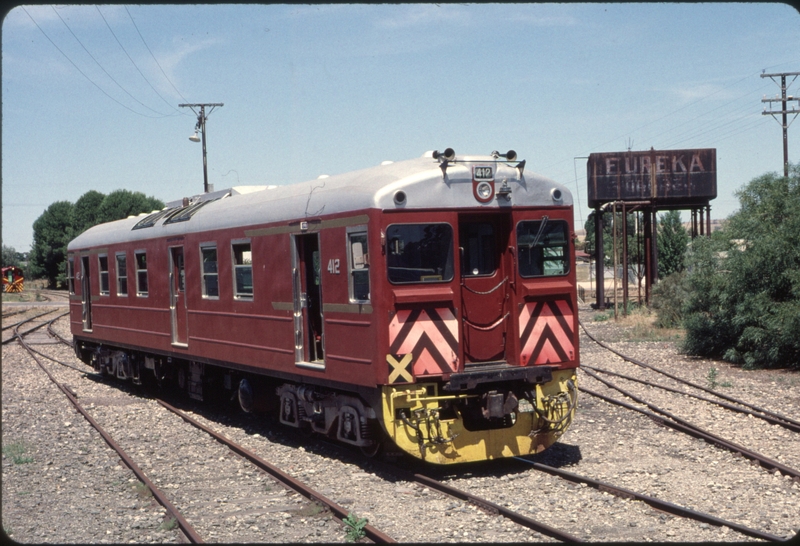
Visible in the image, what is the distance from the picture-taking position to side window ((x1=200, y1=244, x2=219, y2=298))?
1227 centimetres

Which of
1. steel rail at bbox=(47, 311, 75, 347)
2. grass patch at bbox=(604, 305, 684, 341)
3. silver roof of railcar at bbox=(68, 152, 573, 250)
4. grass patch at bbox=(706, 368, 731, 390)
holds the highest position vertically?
silver roof of railcar at bbox=(68, 152, 573, 250)

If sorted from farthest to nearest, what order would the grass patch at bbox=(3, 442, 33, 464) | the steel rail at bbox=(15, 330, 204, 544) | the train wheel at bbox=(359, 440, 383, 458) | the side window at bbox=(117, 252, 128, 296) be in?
1. the side window at bbox=(117, 252, 128, 296)
2. the grass patch at bbox=(3, 442, 33, 464)
3. the train wheel at bbox=(359, 440, 383, 458)
4. the steel rail at bbox=(15, 330, 204, 544)

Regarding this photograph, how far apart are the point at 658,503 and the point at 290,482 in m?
3.49

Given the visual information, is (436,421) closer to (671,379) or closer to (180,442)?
(180,442)

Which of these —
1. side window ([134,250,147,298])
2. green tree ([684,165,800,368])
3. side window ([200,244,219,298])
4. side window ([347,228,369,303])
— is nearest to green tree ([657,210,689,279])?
green tree ([684,165,800,368])

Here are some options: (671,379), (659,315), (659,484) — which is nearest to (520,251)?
(659,484)

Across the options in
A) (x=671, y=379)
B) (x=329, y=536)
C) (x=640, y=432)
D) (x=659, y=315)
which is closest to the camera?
(x=329, y=536)

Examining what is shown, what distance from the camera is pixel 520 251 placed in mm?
9047

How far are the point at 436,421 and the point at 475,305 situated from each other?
1325 mm

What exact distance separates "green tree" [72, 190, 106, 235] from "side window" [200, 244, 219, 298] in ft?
235

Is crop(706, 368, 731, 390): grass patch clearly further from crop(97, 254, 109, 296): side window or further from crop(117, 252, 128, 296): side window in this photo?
crop(97, 254, 109, 296): side window

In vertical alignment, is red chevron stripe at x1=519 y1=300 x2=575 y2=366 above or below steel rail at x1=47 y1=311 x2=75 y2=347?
above

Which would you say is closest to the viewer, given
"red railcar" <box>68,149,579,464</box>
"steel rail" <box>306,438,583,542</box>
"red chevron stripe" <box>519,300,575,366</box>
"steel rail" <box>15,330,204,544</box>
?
"steel rail" <box>306,438,583,542</box>

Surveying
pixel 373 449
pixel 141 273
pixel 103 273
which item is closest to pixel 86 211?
pixel 103 273
